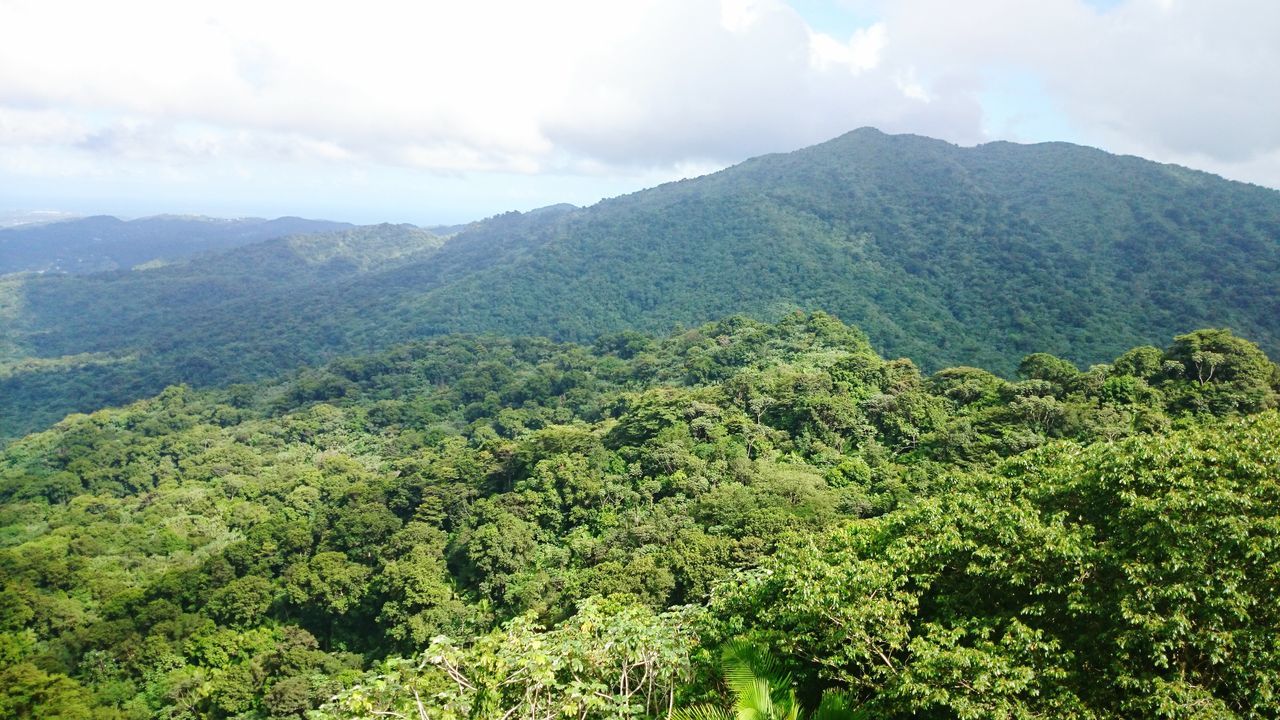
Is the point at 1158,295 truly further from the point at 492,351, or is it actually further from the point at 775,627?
the point at 775,627

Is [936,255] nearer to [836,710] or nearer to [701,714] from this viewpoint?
[836,710]

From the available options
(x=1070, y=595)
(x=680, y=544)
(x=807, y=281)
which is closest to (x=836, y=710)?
(x=1070, y=595)

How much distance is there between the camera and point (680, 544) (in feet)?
63.5

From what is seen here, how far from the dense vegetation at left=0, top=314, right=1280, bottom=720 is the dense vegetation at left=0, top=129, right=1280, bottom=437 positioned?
27.9m

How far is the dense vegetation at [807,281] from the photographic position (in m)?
63.6

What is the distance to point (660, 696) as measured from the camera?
27.5ft

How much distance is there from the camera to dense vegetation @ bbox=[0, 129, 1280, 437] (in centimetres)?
6359

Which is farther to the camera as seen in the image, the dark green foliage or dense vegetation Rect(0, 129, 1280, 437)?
dense vegetation Rect(0, 129, 1280, 437)

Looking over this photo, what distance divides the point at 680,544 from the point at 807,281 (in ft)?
225

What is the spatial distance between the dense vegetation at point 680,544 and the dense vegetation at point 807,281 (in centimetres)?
2787

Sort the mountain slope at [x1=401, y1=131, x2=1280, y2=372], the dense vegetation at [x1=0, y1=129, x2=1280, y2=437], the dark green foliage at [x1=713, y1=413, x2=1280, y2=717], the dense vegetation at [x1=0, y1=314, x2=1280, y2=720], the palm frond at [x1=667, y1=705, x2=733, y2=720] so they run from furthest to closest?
the dense vegetation at [x1=0, y1=129, x2=1280, y2=437]
the mountain slope at [x1=401, y1=131, x2=1280, y2=372]
the dense vegetation at [x1=0, y1=314, x2=1280, y2=720]
the palm frond at [x1=667, y1=705, x2=733, y2=720]
the dark green foliage at [x1=713, y1=413, x2=1280, y2=717]

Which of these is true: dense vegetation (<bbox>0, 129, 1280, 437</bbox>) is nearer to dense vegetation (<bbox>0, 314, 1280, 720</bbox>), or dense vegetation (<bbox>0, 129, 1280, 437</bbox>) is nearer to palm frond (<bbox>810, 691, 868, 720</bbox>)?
dense vegetation (<bbox>0, 314, 1280, 720</bbox>)

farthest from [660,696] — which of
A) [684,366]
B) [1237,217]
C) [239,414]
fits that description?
[1237,217]

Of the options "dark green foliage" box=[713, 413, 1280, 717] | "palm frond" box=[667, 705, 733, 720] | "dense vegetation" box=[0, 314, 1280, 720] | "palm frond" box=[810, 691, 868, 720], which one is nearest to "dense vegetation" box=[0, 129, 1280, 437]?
"dense vegetation" box=[0, 314, 1280, 720]
